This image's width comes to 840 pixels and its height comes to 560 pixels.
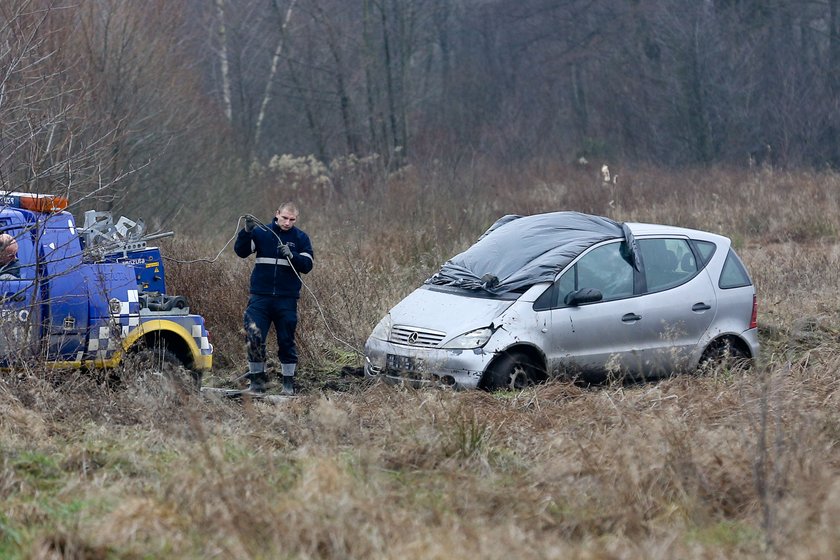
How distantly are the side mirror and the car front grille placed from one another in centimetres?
118

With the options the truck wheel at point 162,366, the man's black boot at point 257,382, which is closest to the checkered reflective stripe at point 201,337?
the truck wheel at point 162,366

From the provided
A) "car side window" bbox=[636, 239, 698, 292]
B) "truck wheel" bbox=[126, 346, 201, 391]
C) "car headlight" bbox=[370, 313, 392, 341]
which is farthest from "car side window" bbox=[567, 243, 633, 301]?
"truck wheel" bbox=[126, 346, 201, 391]

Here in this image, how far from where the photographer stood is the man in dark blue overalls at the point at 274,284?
9977 mm

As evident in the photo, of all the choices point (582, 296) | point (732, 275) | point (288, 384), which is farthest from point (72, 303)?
point (732, 275)

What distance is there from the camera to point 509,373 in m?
9.12

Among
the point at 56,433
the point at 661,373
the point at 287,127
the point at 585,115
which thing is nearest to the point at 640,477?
the point at 56,433

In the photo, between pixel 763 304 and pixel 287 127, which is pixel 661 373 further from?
pixel 287 127

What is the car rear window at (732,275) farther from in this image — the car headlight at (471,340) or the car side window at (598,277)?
the car headlight at (471,340)

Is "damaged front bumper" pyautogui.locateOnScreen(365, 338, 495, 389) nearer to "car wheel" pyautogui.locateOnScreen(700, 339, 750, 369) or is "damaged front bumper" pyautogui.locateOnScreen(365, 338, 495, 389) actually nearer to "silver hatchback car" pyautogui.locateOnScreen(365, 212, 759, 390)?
"silver hatchback car" pyautogui.locateOnScreen(365, 212, 759, 390)

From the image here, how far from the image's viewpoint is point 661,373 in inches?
388

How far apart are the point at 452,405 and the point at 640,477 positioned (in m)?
1.86

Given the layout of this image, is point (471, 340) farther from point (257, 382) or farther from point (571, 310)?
point (257, 382)

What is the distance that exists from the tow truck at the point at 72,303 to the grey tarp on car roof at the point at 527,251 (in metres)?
2.57

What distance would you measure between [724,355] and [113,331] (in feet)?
17.5
